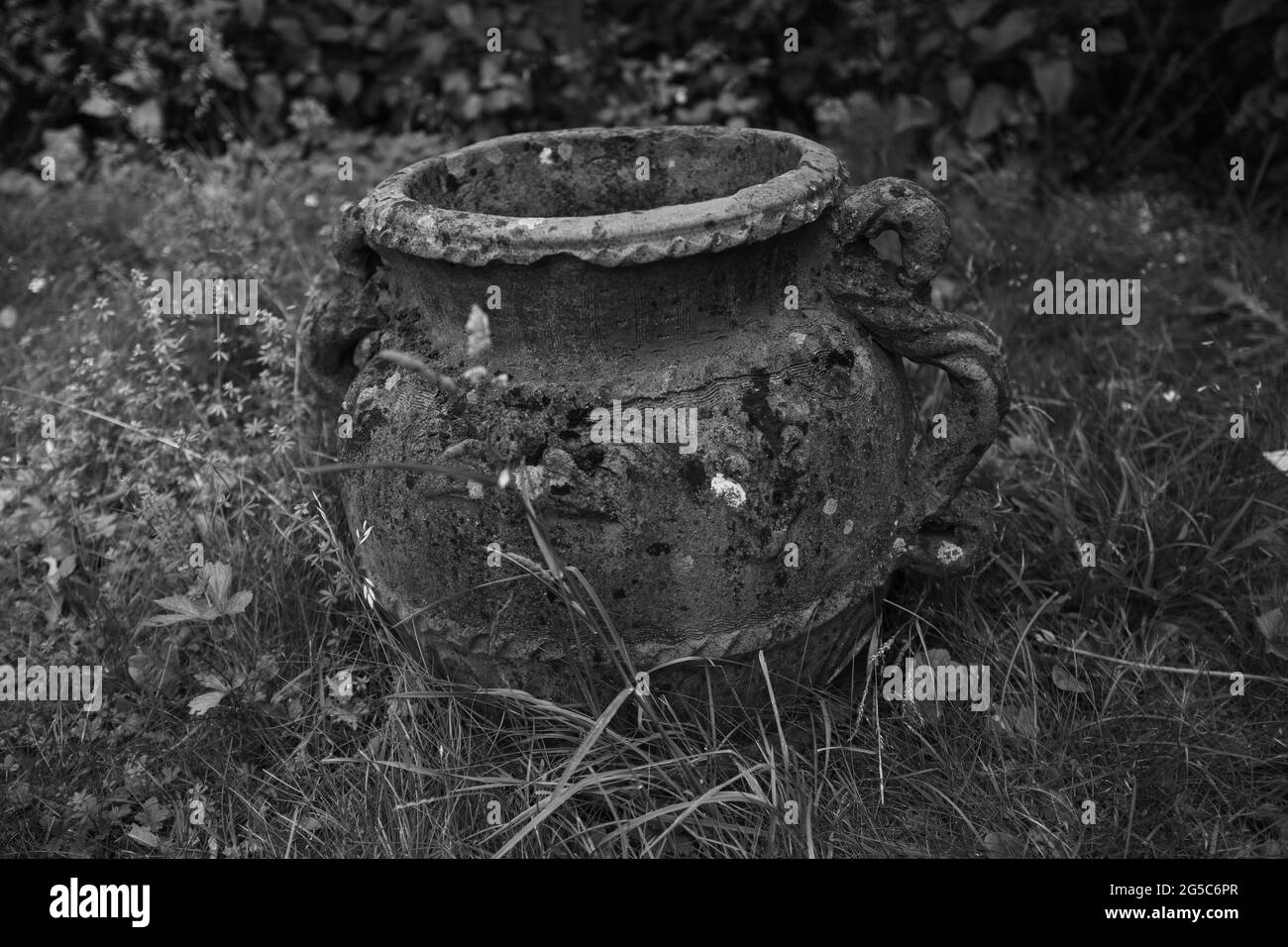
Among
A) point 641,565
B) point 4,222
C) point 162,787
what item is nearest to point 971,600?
point 641,565

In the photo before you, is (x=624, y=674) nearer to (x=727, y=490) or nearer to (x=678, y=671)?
(x=678, y=671)

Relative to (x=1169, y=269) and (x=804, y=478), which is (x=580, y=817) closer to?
(x=804, y=478)

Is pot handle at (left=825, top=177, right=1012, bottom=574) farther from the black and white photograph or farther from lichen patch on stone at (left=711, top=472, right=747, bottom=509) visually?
lichen patch on stone at (left=711, top=472, right=747, bottom=509)

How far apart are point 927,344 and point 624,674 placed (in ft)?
2.58

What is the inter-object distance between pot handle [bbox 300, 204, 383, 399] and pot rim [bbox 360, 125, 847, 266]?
0.36ft

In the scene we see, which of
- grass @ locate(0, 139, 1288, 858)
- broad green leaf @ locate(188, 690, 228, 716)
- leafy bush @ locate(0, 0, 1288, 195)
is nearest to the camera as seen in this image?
grass @ locate(0, 139, 1288, 858)

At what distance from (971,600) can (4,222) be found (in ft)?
11.4

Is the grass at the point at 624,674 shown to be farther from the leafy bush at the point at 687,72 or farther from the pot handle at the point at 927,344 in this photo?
the leafy bush at the point at 687,72

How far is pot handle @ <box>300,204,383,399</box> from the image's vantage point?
229cm

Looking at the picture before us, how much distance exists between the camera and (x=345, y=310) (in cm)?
237

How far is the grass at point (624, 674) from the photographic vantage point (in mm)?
2090

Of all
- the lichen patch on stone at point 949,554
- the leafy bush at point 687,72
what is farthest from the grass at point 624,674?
the leafy bush at point 687,72

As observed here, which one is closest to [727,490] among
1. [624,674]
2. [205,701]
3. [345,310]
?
[624,674]

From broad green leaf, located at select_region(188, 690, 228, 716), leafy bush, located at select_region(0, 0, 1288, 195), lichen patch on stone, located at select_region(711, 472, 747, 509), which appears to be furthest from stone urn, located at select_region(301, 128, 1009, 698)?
leafy bush, located at select_region(0, 0, 1288, 195)
